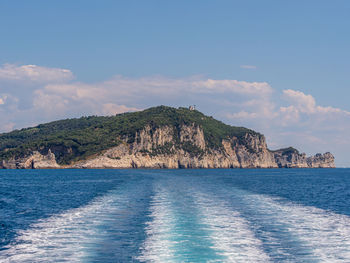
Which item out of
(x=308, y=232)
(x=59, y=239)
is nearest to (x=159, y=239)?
(x=59, y=239)

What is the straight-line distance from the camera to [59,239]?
1923 cm

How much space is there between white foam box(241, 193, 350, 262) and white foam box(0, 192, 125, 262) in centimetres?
999

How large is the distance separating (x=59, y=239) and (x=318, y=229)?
14.7 meters

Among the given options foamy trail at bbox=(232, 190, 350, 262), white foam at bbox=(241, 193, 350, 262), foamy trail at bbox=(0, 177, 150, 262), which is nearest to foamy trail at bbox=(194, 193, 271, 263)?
foamy trail at bbox=(232, 190, 350, 262)

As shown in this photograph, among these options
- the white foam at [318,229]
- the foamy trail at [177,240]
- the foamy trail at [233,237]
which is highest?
the foamy trail at [177,240]

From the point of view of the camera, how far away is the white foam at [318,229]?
16.8m

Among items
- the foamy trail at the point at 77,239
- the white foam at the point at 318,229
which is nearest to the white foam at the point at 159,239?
the foamy trail at the point at 77,239

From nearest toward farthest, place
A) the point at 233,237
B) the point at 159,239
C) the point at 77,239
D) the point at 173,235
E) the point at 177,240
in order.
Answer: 1. the point at 177,240
2. the point at 77,239
3. the point at 159,239
4. the point at 233,237
5. the point at 173,235

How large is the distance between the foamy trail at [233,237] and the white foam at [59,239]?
5.97 m

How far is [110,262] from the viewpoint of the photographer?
14984 millimetres

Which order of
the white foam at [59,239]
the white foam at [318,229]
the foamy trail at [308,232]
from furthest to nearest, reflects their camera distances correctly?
the white foam at [318,229] < the foamy trail at [308,232] < the white foam at [59,239]

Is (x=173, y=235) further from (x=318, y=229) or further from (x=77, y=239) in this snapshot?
(x=318, y=229)

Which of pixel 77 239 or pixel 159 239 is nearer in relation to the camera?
pixel 77 239

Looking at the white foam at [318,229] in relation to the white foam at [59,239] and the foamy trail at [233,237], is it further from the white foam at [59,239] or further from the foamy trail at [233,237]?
the white foam at [59,239]
